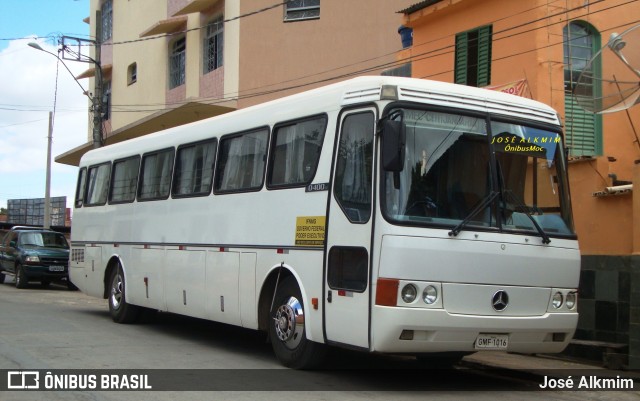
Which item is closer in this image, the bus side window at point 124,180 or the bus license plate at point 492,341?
the bus license plate at point 492,341

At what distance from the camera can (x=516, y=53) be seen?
1409 centimetres

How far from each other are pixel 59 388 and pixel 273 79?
17722mm

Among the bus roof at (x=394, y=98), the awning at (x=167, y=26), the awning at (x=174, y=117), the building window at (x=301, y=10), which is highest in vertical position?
the awning at (x=167, y=26)

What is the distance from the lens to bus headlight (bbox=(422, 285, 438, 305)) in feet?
24.1

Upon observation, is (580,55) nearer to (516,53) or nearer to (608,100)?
(516,53)

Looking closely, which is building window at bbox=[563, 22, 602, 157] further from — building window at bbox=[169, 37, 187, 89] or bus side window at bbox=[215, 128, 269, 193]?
building window at bbox=[169, 37, 187, 89]

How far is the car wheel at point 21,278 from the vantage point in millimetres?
23234

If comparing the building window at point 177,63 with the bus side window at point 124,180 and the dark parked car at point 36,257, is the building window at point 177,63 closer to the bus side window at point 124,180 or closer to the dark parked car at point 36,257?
the dark parked car at point 36,257

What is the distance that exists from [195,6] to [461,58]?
13151 millimetres

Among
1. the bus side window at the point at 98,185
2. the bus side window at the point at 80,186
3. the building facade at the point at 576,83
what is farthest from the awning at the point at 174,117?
the bus side window at the point at 98,185

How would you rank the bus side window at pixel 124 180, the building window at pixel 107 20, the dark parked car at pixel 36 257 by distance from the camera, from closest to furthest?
the bus side window at pixel 124 180
the dark parked car at pixel 36 257
the building window at pixel 107 20

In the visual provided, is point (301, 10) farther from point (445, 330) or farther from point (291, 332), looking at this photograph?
point (445, 330)

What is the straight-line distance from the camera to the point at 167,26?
2839cm

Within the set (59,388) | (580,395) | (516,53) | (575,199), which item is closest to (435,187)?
(580,395)
